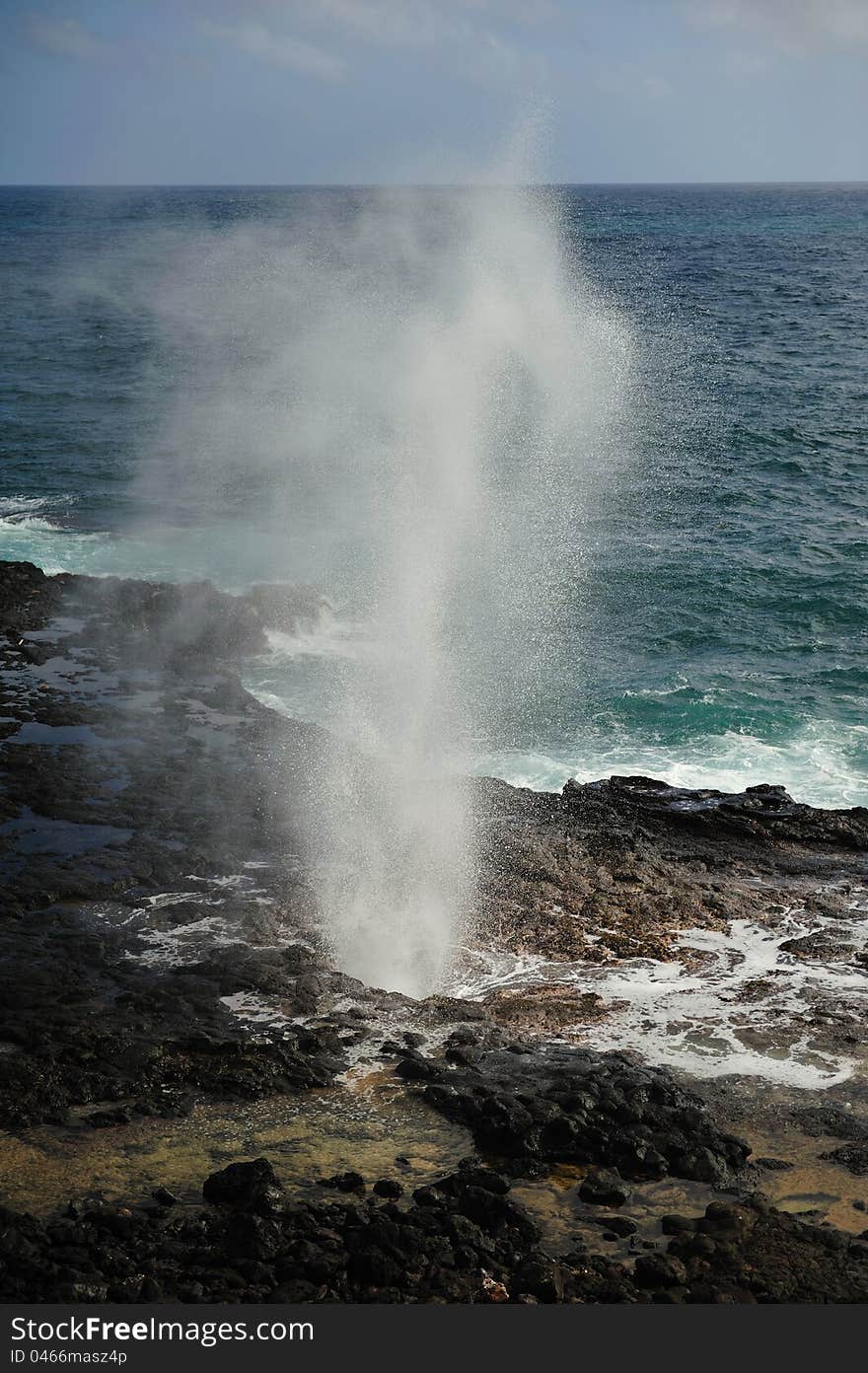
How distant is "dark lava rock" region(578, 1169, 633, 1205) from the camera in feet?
40.6

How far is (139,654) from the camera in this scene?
28031 millimetres

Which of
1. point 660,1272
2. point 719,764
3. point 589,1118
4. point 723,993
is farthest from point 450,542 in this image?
point 660,1272

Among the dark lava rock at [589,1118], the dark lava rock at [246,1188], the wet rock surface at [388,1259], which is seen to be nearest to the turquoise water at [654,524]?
the dark lava rock at [589,1118]

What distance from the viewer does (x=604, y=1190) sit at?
1243 centimetres

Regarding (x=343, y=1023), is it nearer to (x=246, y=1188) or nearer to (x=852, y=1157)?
(x=246, y=1188)

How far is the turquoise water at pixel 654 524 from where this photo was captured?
27516 mm

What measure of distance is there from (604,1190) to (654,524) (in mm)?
29860

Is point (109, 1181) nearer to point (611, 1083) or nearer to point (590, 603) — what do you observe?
point (611, 1083)

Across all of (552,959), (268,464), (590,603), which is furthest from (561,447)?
(552,959)

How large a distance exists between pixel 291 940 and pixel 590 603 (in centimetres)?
1879

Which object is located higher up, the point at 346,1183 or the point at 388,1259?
the point at 388,1259

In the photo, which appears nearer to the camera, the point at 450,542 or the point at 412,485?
the point at 450,542

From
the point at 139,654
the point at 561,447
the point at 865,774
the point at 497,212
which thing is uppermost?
the point at 497,212

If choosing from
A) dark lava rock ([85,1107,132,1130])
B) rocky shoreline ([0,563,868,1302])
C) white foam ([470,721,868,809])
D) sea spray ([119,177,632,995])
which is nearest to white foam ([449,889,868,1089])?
rocky shoreline ([0,563,868,1302])
